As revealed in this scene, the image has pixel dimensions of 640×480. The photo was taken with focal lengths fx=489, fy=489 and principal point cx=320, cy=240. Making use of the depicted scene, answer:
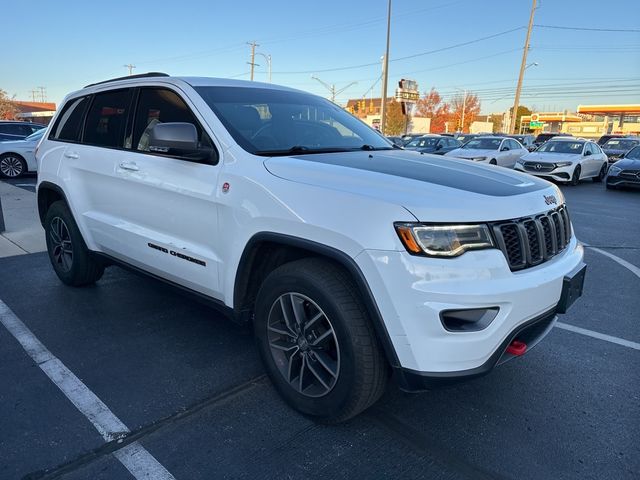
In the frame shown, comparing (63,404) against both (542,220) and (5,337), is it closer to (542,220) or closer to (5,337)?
(5,337)

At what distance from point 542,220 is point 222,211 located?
5.91 feet

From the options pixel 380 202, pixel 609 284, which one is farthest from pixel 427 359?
pixel 609 284

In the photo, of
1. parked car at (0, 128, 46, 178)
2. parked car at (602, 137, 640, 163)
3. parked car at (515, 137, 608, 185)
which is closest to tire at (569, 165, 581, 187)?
parked car at (515, 137, 608, 185)

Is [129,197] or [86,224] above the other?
[129,197]

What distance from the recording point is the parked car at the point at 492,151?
1722 centimetres

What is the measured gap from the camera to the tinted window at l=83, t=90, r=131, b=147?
393 centimetres

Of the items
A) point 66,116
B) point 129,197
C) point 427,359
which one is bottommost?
point 427,359

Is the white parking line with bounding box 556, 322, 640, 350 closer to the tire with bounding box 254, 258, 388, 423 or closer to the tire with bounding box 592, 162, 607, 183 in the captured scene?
the tire with bounding box 254, 258, 388, 423

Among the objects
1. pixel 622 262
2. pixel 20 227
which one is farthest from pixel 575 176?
pixel 20 227

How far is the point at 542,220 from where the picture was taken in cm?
262

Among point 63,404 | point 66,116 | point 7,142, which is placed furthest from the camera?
point 7,142

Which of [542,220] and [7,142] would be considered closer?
[542,220]

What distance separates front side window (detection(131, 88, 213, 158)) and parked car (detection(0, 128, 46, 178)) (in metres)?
11.8

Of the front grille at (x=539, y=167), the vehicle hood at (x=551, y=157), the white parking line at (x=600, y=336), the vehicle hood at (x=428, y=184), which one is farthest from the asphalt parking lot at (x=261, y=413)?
the vehicle hood at (x=551, y=157)
